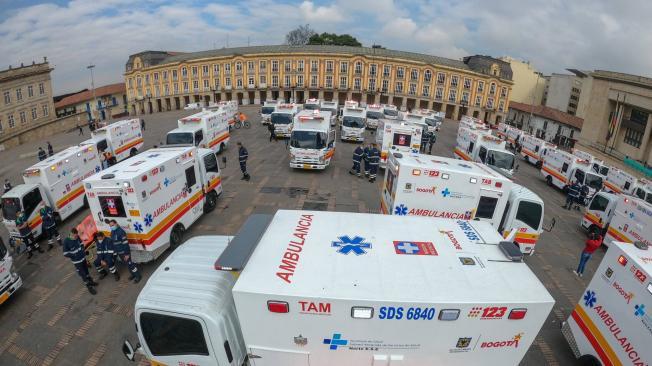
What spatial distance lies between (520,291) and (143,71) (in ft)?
276

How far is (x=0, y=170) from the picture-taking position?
25.1 m

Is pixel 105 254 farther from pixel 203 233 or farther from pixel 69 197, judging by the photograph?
pixel 69 197

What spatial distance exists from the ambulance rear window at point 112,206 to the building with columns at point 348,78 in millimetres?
58135

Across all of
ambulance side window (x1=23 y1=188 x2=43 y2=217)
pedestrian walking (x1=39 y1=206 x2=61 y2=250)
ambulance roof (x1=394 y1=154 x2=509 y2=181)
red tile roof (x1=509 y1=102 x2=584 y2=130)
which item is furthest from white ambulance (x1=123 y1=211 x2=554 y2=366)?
red tile roof (x1=509 y1=102 x2=584 y2=130)

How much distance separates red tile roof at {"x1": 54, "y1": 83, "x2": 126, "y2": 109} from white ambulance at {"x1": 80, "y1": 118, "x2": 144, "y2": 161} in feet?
212

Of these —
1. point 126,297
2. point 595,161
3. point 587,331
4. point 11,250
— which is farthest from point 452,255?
point 595,161

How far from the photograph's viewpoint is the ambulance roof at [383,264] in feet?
15.1

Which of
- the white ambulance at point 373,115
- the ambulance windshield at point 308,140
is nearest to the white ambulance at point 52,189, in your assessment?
the ambulance windshield at point 308,140

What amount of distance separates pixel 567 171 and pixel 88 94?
299ft

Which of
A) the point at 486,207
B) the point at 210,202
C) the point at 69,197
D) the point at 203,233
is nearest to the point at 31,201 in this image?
the point at 69,197

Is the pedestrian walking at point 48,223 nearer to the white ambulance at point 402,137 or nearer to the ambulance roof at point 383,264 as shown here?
the ambulance roof at point 383,264

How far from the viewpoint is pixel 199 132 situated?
21312mm

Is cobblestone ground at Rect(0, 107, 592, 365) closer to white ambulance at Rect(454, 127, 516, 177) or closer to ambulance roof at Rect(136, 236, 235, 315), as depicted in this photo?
ambulance roof at Rect(136, 236, 235, 315)

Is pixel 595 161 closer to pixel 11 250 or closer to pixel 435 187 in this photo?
pixel 435 187
